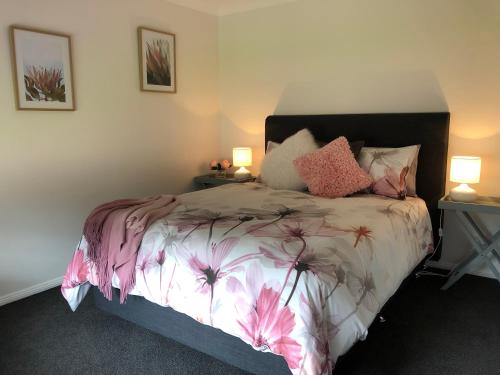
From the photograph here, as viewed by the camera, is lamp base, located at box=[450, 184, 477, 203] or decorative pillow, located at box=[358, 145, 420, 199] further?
decorative pillow, located at box=[358, 145, 420, 199]

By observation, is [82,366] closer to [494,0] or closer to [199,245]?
[199,245]

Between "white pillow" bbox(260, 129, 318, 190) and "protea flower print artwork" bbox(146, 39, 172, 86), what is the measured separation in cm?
133

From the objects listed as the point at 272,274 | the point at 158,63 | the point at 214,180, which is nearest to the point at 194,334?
the point at 272,274

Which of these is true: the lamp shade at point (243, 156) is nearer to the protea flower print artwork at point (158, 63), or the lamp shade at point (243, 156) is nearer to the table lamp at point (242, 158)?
the table lamp at point (242, 158)

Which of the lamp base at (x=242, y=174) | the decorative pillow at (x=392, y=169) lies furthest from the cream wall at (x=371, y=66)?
the decorative pillow at (x=392, y=169)

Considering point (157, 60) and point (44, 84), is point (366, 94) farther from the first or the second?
point (44, 84)

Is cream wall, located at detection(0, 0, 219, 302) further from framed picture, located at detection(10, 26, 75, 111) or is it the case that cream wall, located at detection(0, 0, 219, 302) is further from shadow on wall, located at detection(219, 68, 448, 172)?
shadow on wall, located at detection(219, 68, 448, 172)

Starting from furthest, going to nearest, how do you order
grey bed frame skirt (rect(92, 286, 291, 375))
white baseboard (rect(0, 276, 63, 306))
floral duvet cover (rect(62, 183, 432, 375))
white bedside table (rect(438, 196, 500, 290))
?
white baseboard (rect(0, 276, 63, 306))
white bedside table (rect(438, 196, 500, 290))
grey bed frame skirt (rect(92, 286, 291, 375))
floral duvet cover (rect(62, 183, 432, 375))

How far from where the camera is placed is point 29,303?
2.94 meters

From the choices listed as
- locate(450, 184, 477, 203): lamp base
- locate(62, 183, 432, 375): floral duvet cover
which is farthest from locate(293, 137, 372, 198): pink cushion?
locate(450, 184, 477, 203): lamp base

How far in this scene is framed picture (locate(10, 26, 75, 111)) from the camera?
9.49ft

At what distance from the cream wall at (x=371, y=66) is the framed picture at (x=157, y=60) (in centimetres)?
76

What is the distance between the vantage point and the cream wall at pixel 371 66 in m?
3.14

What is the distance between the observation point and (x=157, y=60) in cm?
389
